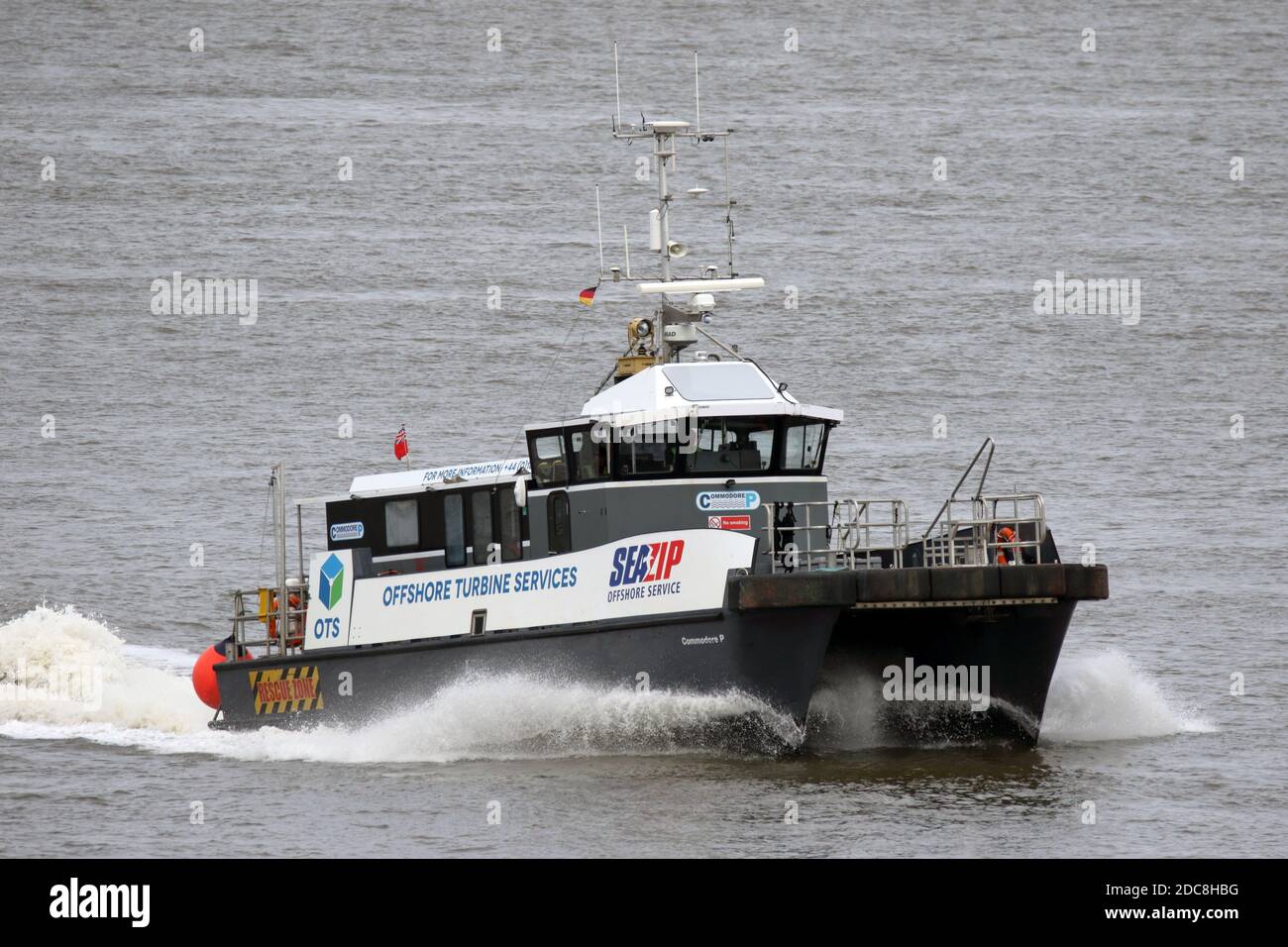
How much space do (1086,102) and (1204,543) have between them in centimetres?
2709

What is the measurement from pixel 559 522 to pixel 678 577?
2.04 meters

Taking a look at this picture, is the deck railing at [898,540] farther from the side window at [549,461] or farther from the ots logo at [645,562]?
the side window at [549,461]

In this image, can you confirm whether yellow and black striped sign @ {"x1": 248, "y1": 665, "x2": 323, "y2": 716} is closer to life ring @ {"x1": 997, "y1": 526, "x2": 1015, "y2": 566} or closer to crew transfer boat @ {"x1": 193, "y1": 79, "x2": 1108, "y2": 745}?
crew transfer boat @ {"x1": 193, "y1": 79, "x2": 1108, "y2": 745}

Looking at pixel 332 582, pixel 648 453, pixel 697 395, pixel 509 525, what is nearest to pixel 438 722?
pixel 509 525

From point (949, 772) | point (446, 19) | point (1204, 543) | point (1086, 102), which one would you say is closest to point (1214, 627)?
point (1204, 543)

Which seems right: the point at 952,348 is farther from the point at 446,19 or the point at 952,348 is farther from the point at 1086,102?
the point at 446,19

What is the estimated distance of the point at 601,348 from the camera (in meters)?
38.3

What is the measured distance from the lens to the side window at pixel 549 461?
63.2 feet

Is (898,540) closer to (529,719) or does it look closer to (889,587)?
(889,587)

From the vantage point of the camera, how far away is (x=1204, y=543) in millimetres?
29156

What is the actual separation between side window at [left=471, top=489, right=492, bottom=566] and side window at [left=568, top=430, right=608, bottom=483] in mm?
1346

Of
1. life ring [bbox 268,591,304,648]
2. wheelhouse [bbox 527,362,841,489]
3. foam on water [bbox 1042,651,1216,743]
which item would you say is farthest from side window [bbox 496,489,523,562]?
foam on water [bbox 1042,651,1216,743]

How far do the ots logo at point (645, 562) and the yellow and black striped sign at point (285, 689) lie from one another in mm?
4062

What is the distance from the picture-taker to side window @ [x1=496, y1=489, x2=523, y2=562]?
1969cm
